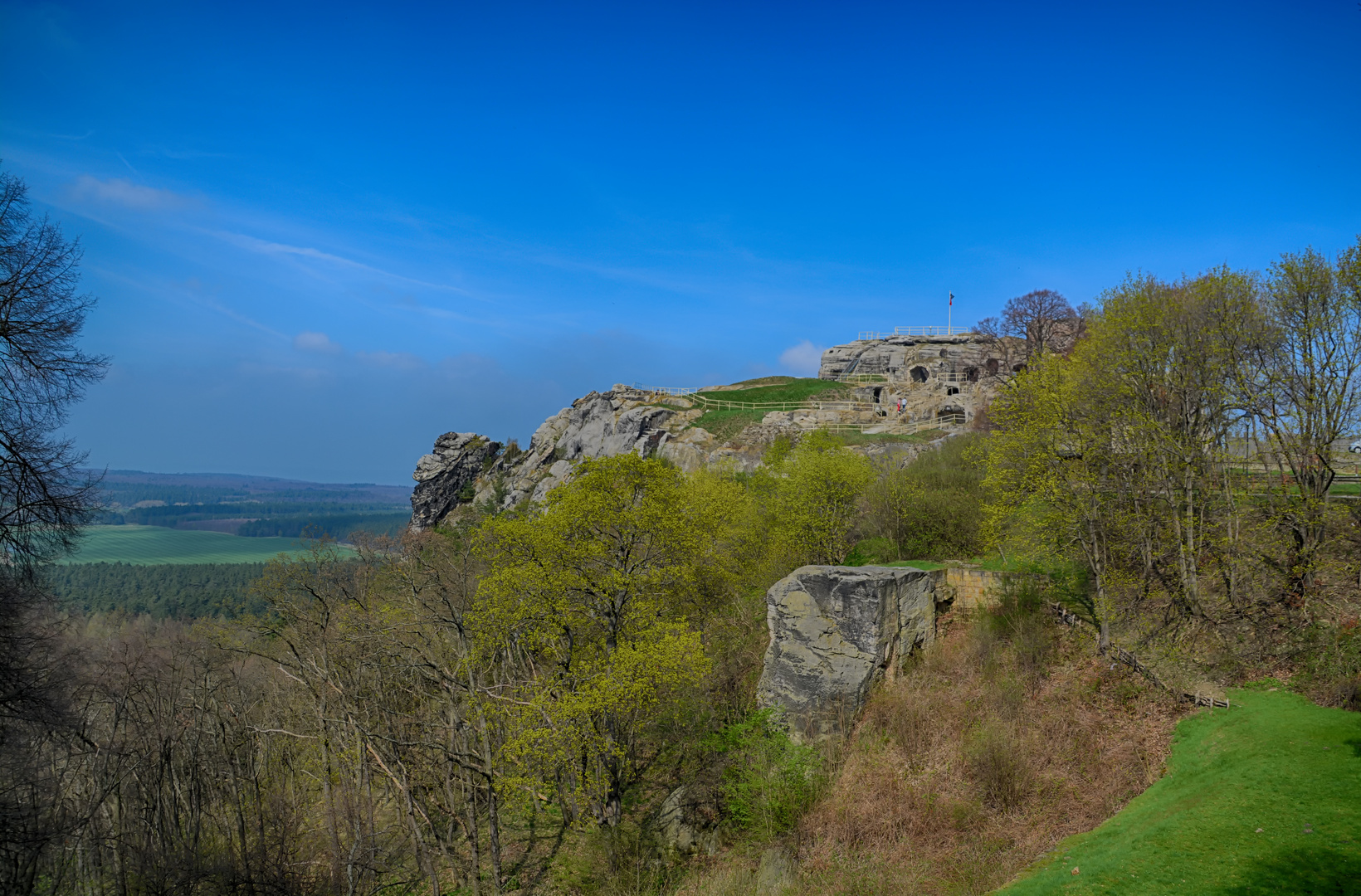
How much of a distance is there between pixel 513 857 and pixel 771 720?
7.31 metres

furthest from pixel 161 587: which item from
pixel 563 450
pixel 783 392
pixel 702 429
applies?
pixel 783 392

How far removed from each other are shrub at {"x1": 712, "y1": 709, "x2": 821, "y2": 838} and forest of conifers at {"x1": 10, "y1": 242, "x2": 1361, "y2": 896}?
0.23 feet

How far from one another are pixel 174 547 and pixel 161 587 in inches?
2658

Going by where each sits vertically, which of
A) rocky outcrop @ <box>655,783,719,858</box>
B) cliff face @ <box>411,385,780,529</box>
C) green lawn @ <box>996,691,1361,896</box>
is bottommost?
rocky outcrop @ <box>655,783,719,858</box>

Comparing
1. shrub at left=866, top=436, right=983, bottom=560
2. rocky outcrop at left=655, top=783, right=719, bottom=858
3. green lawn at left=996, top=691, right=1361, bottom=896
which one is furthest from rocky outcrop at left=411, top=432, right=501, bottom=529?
green lawn at left=996, top=691, right=1361, bottom=896

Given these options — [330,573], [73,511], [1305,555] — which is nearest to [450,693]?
[73,511]

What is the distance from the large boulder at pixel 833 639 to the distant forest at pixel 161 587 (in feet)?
167

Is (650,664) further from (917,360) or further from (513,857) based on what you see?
(917,360)

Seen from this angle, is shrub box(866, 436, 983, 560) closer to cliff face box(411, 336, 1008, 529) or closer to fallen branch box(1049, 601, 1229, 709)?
fallen branch box(1049, 601, 1229, 709)

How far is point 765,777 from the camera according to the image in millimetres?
13945

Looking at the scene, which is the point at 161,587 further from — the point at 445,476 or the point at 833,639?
the point at 833,639

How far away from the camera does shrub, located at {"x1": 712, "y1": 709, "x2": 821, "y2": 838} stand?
13.6 metres

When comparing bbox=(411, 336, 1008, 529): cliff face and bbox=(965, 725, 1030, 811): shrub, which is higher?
bbox=(411, 336, 1008, 529): cliff face

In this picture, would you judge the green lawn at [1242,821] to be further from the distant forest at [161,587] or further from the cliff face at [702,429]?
the distant forest at [161,587]
